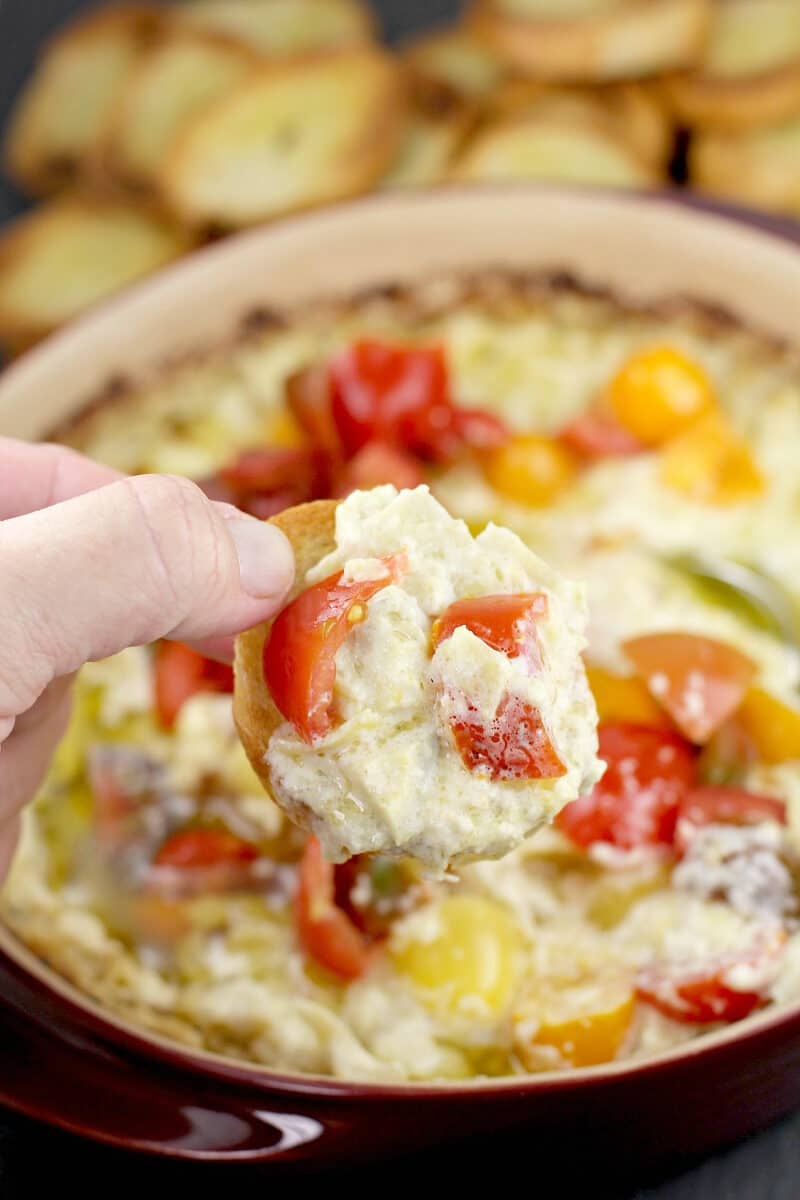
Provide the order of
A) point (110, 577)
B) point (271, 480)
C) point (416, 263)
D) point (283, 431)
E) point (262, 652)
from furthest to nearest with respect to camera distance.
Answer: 1. point (416, 263)
2. point (283, 431)
3. point (271, 480)
4. point (262, 652)
5. point (110, 577)

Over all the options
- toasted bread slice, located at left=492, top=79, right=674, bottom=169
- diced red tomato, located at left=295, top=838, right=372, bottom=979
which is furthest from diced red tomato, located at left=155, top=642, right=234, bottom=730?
toasted bread slice, located at left=492, top=79, right=674, bottom=169

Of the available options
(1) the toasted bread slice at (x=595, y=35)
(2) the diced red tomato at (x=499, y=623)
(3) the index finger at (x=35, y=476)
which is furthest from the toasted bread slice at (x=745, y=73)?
(2) the diced red tomato at (x=499, y=623)

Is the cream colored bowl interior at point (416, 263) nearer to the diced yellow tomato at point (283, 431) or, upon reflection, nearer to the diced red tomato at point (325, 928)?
the diced yellow tomato at point (283, 431)

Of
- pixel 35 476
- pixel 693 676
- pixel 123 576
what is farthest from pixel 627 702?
pixel 123 576

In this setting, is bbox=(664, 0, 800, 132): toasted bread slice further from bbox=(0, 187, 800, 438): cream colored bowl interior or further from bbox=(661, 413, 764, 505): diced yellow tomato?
bbox=(661, 413, 764, 505): diced yellow tomato

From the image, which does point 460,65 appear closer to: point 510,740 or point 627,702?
point 627,702
